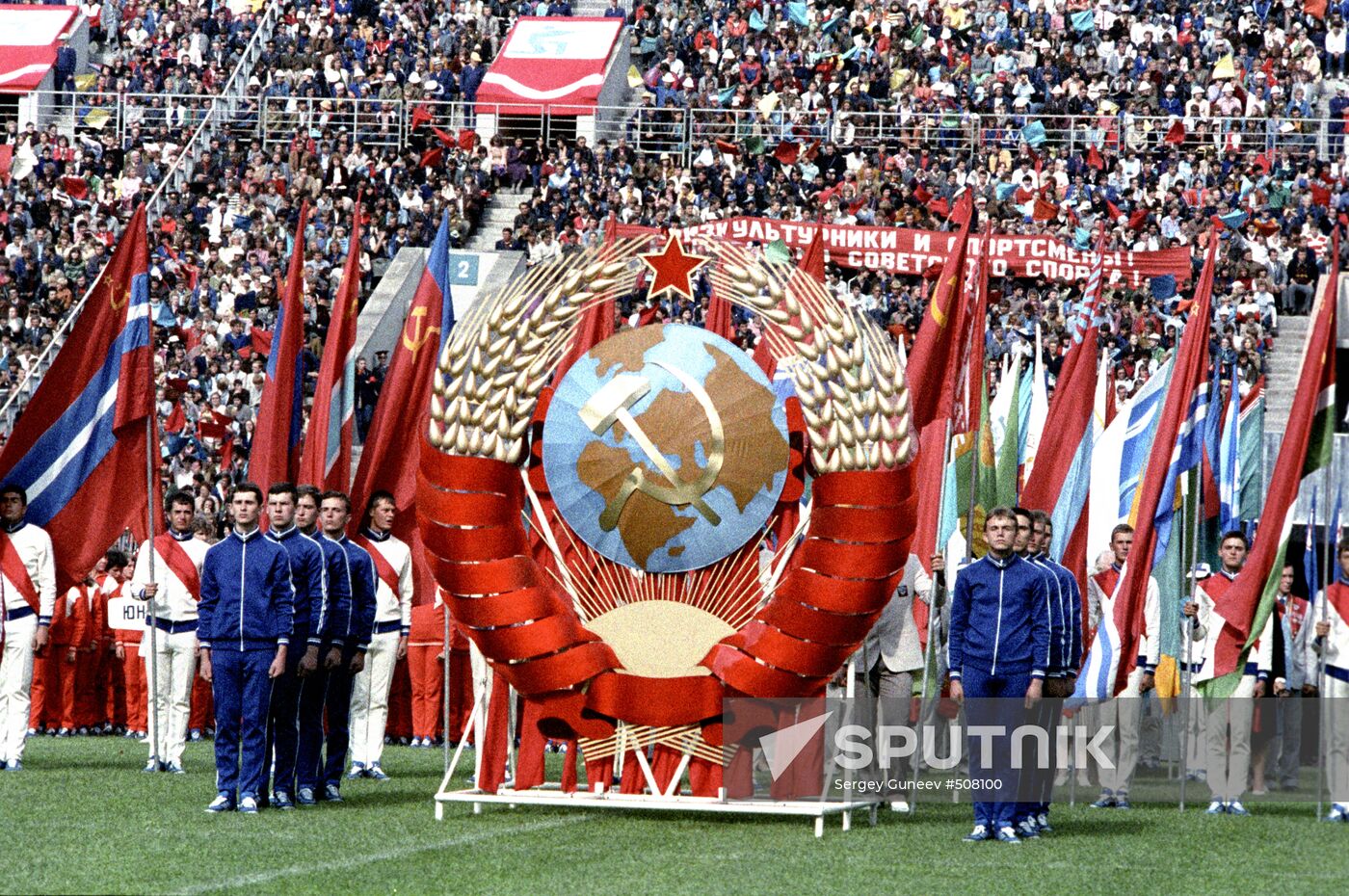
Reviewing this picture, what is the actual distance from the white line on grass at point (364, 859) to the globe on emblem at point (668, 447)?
5.32ft

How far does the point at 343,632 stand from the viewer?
13695 millimetres

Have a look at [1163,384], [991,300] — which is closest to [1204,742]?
[1163,384]

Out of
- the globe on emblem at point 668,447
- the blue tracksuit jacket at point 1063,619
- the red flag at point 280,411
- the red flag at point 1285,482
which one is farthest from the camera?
the red flag at point 280,411

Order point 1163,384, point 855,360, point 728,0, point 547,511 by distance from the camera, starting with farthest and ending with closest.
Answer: point 728,0
point 1163,384
point 547,511
point 855,360

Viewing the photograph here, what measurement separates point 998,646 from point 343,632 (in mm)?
3949

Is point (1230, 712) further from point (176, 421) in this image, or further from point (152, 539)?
point (176, 421)

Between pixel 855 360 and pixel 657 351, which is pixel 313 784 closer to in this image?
pixel 657 351

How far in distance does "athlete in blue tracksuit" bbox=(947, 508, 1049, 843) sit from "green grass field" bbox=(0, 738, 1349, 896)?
47 centimetres

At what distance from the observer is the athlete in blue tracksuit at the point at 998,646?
12289 millimetres

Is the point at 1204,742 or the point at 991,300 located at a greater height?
the point at 991,300

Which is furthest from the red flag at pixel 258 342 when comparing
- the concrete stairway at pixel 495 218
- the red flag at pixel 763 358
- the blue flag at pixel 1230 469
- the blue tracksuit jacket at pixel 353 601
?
the blue tracksuit jacket at pixel 353 601

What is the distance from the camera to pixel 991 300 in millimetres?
31938

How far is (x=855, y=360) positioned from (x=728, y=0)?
29.8 m

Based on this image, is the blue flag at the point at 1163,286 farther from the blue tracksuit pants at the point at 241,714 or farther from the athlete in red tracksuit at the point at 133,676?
the blue tracksuit pants at the point at 241,714
